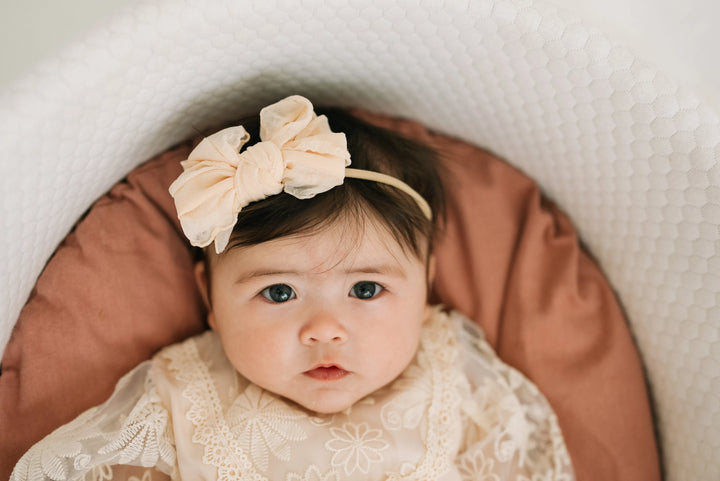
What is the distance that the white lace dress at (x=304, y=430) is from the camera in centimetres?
82

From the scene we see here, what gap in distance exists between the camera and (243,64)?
888mm

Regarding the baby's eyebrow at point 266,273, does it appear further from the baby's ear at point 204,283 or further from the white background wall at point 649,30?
the white background wall at point 649,30

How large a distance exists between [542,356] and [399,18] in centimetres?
59

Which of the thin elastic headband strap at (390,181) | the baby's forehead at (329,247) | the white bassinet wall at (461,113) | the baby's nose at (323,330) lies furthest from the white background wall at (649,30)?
the baby's nose at (323,330)

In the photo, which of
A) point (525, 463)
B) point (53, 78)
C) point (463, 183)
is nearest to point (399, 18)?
point (463, 183)

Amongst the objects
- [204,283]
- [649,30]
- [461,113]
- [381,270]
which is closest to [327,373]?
[381,270]

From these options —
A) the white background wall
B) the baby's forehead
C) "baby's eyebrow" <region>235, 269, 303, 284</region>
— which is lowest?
"baby's eyebrow" <region>235, 269, 303, 284</region>

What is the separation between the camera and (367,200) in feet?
2.83

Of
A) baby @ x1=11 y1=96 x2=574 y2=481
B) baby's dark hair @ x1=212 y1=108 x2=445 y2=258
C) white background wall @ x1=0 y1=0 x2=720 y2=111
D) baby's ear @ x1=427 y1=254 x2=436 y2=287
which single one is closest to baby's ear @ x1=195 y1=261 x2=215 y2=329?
baby @ x1=11 y1=96 x2=574 y2=481

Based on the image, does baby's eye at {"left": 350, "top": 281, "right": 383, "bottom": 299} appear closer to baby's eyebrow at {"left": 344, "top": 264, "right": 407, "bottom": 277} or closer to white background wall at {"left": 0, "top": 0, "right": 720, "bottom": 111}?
baby's eyebrow at {"left": 344, "top": 264, "right": 407, "bottom": 277}

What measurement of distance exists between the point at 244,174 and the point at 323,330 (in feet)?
0.75

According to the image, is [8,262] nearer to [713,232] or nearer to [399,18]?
[399,18]

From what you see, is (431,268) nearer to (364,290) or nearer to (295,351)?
(364,290)

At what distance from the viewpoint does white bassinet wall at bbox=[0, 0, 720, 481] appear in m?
0.76
